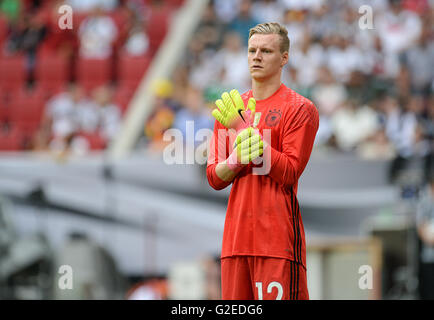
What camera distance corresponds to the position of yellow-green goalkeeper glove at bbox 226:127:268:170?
3.64 meters

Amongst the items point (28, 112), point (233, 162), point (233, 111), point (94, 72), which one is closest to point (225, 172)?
point (233, 162)

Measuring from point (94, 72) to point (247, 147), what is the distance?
30.9 feet

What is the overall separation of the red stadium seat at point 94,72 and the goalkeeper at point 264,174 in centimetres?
896

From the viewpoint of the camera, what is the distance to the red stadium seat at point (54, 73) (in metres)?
12.9

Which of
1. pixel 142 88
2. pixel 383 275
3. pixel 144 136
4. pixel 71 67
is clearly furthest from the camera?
pixel 71 67

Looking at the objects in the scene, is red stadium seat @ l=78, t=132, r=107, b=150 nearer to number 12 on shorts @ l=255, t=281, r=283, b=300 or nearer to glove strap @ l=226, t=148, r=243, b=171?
glove strap @ l=226, t=148, r=243, b=171

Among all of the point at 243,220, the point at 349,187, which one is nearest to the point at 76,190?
the point at 349,187

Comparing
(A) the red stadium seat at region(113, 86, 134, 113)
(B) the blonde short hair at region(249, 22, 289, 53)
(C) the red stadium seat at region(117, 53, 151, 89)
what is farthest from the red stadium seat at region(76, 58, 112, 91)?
(B) the blonde short hair at region(249, 22, 289, 53)

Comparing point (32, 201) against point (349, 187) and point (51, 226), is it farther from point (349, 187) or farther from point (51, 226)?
point (349, 187)

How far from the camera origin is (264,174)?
3.77 metres

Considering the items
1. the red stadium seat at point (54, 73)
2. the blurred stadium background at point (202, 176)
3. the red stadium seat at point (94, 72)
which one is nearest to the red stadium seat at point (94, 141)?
the blurred stadium background at point (202, 176)

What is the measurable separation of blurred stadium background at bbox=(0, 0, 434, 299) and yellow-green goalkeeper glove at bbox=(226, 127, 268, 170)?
18.5ft

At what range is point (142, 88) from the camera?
11875mm
